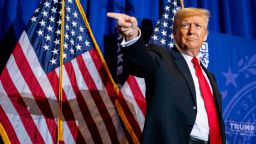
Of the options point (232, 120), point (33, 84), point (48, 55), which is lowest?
point (232, 120)

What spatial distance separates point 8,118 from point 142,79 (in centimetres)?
82

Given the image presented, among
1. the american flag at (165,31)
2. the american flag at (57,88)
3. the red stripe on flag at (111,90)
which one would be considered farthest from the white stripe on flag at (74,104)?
the american flag at (165,31)

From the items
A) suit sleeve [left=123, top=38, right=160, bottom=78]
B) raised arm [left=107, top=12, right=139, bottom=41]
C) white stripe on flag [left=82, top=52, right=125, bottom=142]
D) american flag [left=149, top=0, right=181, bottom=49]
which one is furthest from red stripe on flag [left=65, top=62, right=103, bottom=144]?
raised arm [left=107, top=12, right=139, bottom=41]

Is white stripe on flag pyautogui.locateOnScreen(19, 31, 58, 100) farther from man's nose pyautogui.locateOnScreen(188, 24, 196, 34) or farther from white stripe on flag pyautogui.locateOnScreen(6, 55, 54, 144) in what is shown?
man's nose pyautogui.locateOnScreen(188, 24, 196, 34)

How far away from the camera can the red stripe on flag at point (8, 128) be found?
5.75 feet

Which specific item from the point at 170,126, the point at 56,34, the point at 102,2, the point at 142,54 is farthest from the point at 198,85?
the point at 102,2

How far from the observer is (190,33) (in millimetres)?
1514

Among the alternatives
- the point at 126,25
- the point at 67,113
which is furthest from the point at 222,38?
the point at 126,25

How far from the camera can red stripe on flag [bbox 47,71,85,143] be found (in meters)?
1.89

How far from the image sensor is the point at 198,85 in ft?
4.60

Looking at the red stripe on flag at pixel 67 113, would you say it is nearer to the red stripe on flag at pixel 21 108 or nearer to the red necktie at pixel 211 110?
the red stripe on flag at pixel 21 108

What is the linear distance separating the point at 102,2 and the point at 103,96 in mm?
637

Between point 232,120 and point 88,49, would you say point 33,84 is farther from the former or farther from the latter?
point 232,120

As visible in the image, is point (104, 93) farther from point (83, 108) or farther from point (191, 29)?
point (191, 29)
